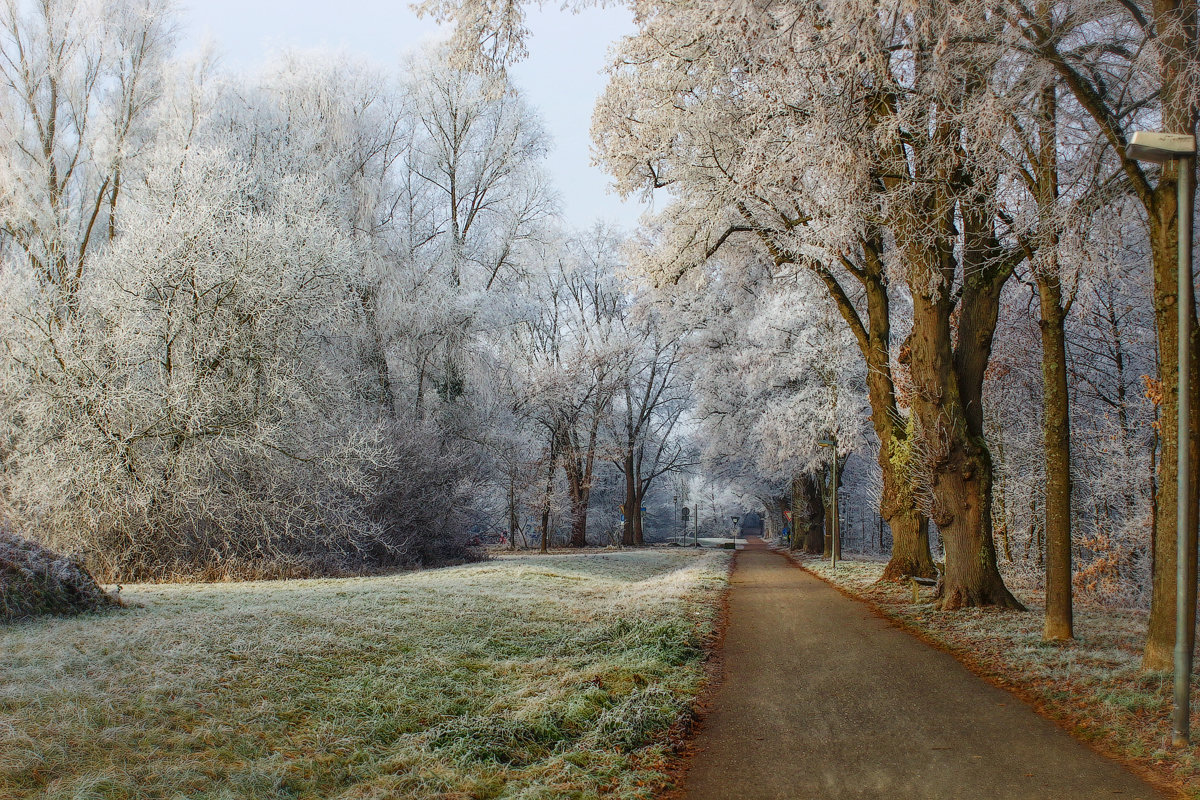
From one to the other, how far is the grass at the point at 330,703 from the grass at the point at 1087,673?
298cm

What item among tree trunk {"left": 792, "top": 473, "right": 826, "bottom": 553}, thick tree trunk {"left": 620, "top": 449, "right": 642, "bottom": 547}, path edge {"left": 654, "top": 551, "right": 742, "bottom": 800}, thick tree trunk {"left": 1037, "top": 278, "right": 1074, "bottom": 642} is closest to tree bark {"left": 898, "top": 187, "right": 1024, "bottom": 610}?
thick tree trunk {"left": 1037, "top": 278, "right": 1074, "bottom": 642}

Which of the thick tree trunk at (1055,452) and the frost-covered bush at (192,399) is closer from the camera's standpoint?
the thick tree trunk at (1055,452)

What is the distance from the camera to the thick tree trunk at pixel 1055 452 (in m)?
8.54

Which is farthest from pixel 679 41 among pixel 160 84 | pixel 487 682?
pixel 160 84

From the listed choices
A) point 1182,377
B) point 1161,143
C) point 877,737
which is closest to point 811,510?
point 1182,377

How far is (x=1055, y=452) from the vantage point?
8.71m

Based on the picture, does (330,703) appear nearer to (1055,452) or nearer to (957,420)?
(1055,452)

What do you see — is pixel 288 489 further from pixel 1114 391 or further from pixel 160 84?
pixel 1114 391

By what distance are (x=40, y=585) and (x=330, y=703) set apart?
423 cm

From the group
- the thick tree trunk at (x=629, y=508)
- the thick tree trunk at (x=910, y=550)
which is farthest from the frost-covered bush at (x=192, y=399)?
the thick tree trunk at (x=629, y=508)

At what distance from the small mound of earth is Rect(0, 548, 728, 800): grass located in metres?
0.42

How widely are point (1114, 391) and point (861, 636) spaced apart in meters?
11.3

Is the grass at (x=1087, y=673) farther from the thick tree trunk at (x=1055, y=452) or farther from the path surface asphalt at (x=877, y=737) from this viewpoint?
the thick tree trunk at (x=1055, y=452)

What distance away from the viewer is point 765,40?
8.99m
